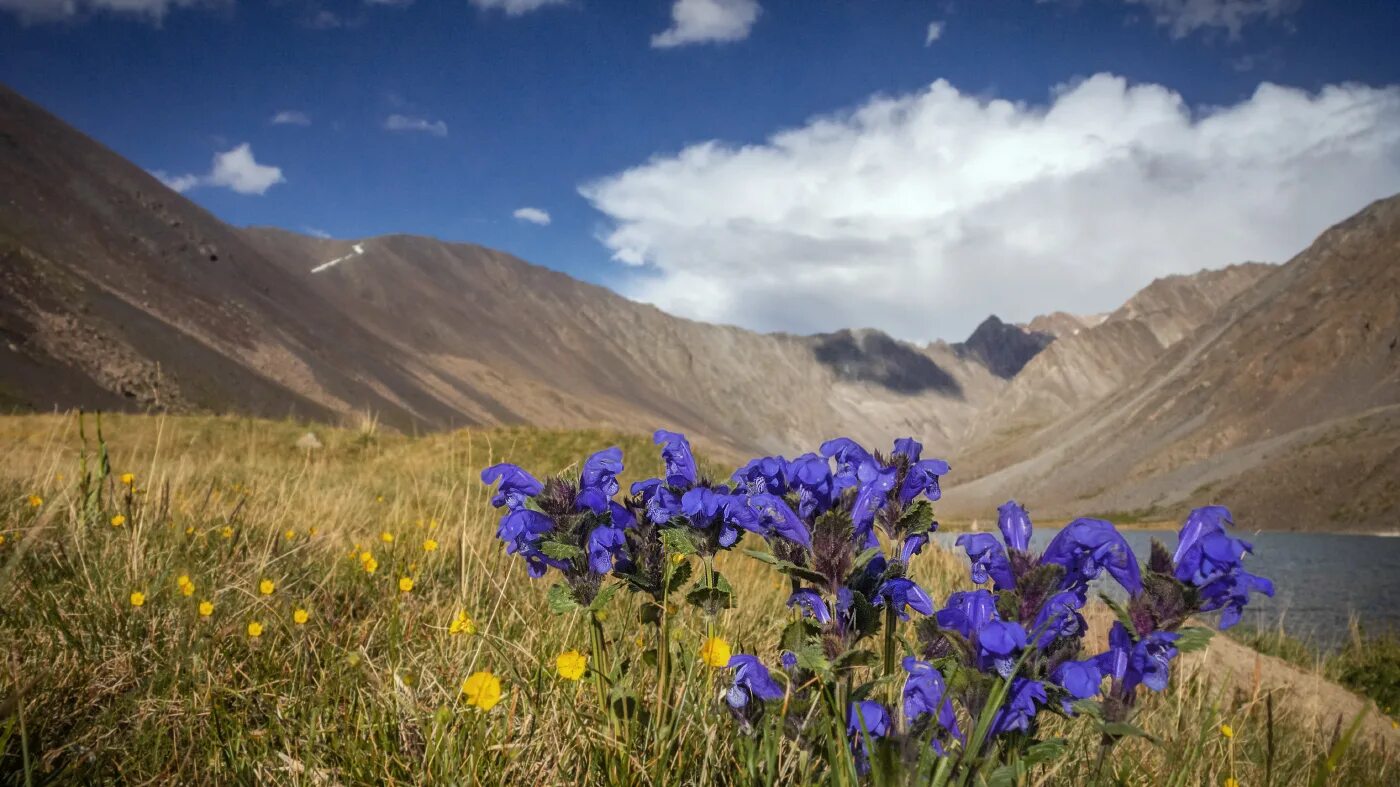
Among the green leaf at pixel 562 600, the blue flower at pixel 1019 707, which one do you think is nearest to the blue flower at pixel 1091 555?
the blue flower at pixel 1019 707

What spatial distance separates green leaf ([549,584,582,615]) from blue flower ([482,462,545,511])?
0.26 meters

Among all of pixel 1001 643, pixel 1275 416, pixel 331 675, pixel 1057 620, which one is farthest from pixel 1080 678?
pixel 1275 416

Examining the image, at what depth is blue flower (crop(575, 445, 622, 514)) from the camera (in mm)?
2150

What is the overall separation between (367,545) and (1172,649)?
4.74 meters

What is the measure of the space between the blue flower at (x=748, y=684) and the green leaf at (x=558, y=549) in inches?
19.7

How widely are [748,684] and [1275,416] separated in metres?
133

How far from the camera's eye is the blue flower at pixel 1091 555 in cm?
165

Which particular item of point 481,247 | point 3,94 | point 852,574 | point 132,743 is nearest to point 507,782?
point 852,574

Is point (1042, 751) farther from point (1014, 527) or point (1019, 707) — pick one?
point (1014, 527)

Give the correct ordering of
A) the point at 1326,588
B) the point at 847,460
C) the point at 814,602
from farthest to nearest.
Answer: the point at 1326,588 < the point at 847,460 < the point at 814,602

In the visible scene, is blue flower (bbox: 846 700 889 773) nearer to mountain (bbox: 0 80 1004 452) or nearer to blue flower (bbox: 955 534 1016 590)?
blue flower (bbox: 955 534 1016 590)

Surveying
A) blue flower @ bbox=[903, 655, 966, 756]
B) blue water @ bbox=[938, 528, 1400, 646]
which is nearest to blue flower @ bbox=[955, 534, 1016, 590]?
blue flower @ bbox=[903, 655, 966, 756]

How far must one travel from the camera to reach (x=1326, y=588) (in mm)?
29922

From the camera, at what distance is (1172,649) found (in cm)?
170
